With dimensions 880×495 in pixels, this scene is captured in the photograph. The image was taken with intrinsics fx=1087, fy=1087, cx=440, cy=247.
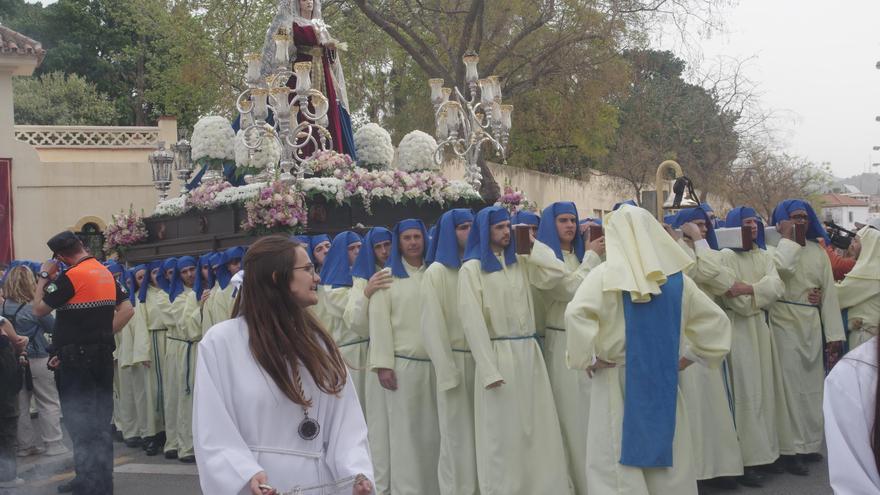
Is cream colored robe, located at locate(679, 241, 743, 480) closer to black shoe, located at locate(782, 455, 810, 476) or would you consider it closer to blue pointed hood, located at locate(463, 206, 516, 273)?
black shoe, located at locate(782, 455, 810, 476)

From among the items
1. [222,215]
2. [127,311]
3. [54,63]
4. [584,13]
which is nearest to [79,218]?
[54,63]

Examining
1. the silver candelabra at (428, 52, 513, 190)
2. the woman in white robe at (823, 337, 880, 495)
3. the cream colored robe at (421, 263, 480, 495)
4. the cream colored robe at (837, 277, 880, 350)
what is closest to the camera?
the cream colored robe at (837, 277, 880, 350)

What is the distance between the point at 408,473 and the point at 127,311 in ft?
8.27

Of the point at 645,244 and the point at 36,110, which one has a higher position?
the point at 36,110

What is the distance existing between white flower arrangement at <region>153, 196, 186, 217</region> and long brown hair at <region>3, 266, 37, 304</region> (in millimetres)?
2736

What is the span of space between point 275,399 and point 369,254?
4.94 metres

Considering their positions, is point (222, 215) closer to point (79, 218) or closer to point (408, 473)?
point (408, 473)

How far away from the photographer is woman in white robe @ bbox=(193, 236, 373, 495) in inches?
144

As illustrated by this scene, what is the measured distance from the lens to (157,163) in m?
17.4

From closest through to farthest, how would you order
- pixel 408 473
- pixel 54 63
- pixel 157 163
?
1. pixel 408 473
2. pixel 157 163
3. pixel 54 63

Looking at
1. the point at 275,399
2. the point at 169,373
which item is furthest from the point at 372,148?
the point at 275,399

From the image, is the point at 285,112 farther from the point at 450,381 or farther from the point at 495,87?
the point at 450,381

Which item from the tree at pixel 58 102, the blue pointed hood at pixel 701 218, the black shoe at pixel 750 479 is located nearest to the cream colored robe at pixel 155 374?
the blue pointed hood at pixel 701 218

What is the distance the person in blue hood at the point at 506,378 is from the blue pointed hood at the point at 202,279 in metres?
4.44
